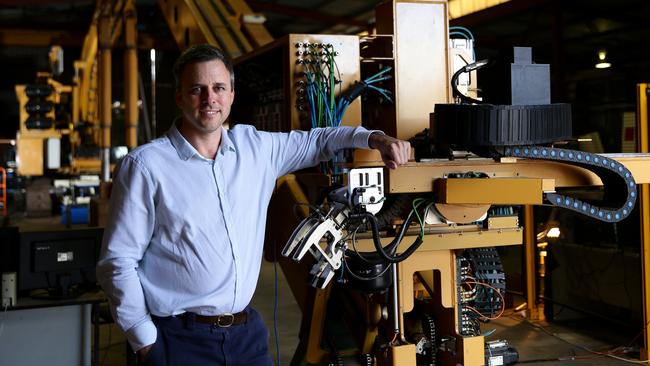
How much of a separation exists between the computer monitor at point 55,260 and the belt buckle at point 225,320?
6.60 ft

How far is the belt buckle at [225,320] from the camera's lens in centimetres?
223

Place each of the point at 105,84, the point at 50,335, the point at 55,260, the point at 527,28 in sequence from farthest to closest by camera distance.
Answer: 1. the point at 527,28
2. the point at 105,84
3. the point at 50,335
4. the point at 55,260

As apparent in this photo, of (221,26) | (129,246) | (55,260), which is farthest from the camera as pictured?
(221,26)

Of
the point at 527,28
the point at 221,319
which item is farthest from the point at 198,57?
the point at 527,28

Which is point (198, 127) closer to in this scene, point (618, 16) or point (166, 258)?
Result: point (166, 258)

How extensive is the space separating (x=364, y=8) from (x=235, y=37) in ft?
35.0

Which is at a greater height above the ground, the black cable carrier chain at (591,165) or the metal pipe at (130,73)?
the metal pipe at (130,73)

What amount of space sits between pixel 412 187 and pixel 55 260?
2241 millimetres

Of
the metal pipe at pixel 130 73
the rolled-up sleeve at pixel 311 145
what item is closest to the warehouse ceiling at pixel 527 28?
the metal pipe at pixel 130 73

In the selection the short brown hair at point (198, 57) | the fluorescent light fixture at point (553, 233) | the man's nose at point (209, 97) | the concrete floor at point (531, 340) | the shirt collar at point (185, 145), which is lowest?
the concrete floor at point (531, 340)

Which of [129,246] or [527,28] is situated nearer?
[129,246]

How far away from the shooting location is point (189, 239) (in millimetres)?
2170

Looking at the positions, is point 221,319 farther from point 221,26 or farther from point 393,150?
point 221,26

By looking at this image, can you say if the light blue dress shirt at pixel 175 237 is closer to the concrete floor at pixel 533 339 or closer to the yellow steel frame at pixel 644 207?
the concrete floor at pixel 533 339
